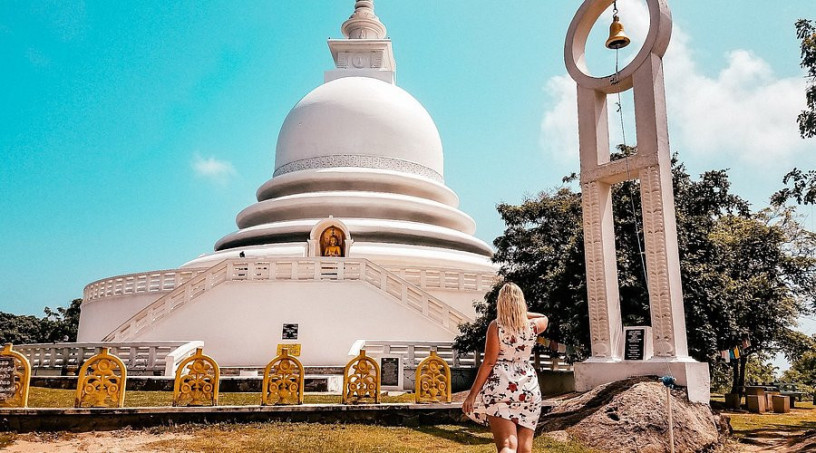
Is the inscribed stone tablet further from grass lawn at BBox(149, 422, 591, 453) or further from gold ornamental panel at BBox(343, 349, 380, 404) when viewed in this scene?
gold ornamental panel at BBox(343, 349, 380, 404)

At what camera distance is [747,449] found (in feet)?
24.9

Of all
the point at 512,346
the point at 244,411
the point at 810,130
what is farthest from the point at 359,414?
the point at 810,130

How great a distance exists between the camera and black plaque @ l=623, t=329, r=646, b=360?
870 centimetres

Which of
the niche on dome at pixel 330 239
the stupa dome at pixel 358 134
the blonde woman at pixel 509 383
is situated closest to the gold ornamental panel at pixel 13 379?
the blonde woman at pixel 509 383

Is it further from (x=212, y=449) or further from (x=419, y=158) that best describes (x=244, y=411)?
(x=419, y=158)

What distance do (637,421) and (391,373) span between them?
25.9 feet

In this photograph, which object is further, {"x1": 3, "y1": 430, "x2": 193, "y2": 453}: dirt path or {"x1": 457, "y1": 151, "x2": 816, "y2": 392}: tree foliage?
{"x1": 457, "y1": 151, "x2": 816, "y2": 392}: tree foliage

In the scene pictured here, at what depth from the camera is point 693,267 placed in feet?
38.2

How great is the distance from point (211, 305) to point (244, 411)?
1117 cm

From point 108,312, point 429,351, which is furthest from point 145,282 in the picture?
point 429,351

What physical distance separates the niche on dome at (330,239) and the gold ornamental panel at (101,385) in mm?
14361

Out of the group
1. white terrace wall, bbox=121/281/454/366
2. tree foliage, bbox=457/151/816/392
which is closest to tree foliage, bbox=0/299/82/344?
white terrace wall, bbox=121/281/454/366

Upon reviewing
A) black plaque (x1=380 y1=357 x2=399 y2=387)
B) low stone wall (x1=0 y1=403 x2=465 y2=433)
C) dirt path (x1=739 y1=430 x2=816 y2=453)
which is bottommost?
dirt path (x1=739 y1=430 x2=816 y2=453)

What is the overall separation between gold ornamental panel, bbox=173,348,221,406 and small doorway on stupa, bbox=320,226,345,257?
46.0ft
